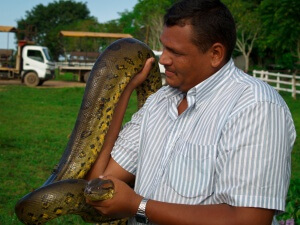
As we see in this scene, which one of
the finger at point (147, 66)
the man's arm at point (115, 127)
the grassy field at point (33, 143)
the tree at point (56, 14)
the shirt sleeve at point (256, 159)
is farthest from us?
the tree at point (56, 14)

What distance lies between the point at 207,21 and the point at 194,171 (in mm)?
685

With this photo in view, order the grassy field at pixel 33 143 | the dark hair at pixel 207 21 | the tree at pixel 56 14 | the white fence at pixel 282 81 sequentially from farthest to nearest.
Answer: the tree at pixel 56 14 → the white fence at pixel 282 81 → the grassy field at pixel 33 143 → the dark hair at pixel 207 21

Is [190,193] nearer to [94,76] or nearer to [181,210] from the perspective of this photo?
[181,210]

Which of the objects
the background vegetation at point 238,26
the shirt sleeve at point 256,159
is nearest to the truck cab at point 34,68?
the background vegetation at point 238,26

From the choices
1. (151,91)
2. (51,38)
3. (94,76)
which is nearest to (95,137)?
(94,76)

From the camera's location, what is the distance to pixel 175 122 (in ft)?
8.68

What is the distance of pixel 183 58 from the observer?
2.62 meters

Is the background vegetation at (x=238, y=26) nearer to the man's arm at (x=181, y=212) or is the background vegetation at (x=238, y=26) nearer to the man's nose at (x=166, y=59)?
the man's nose at (x=166, y=59)

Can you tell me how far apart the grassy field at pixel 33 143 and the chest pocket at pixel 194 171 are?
2.34 m

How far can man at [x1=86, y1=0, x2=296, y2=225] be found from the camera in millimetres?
2264

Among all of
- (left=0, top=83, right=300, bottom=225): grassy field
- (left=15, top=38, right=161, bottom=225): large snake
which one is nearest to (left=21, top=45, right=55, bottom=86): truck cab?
(left=0, top=83, right=300, bottom=225): grassy field

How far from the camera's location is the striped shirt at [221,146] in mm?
2258

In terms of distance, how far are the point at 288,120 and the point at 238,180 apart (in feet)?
1.15

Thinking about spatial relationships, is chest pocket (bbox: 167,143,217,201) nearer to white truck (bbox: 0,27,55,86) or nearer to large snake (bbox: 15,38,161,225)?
large snake (bbox: 15,38,161,225)
